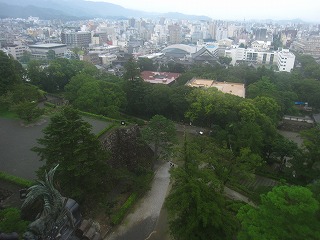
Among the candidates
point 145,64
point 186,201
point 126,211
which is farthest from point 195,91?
point 145,64

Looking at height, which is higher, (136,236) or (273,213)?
(273,213)

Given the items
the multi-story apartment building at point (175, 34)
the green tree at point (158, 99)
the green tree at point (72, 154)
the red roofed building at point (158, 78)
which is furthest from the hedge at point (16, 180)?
the multi-story apartment building at point (175, 34)

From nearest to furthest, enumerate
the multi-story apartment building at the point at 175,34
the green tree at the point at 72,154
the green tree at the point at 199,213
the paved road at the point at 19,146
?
the green tree at the point at 199,213
the green tree at the point at 72,154
the paved road at the point at 19,146
the multi-story apartment building at the point at 175,34

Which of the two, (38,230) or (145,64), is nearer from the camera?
(38,230)

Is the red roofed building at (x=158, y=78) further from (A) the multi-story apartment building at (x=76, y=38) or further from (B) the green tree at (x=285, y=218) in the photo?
(A) the multi-story apartment building at (x=76, y=38)

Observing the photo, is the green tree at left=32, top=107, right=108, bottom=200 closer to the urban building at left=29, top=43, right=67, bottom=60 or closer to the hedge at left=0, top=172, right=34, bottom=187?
the hedge at left=0, top=172, right=34, bottom=187

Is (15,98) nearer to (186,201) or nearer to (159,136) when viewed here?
(159,136)

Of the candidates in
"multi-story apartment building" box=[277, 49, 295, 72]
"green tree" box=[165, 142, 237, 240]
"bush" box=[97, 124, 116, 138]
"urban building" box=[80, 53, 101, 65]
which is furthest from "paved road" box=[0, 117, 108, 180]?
"multi-story apartment building" box=[277, 49, 295, 72]
